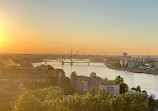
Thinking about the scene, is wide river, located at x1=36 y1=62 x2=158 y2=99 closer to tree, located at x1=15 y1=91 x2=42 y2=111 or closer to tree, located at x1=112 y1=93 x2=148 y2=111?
tree, located at x1=112 y1=93 x2=148 y2=111

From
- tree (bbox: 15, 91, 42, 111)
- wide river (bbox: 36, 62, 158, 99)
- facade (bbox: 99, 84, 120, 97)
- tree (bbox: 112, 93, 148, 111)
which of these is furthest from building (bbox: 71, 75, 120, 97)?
tree (bbox: 15, 91, 42, 111)

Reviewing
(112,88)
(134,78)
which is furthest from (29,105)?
(134,78)

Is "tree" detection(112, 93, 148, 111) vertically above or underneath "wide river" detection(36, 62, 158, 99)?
above

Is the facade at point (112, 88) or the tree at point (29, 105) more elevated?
the tree at point (29, 105)

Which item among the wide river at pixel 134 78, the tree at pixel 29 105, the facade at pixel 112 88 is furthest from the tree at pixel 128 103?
the wide river at pixel 134 78

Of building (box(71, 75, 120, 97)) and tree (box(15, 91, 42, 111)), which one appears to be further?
building (box(71, 75, 120, 97))

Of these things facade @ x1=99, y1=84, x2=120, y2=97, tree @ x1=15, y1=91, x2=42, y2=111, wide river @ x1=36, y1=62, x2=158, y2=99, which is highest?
tree @ x1=15, y1=91, x2=42, y2=111

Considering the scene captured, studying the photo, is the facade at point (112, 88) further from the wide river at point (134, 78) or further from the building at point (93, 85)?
the wide river at point (134, 78)

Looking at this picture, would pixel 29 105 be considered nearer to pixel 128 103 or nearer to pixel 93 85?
pixel 128 103
